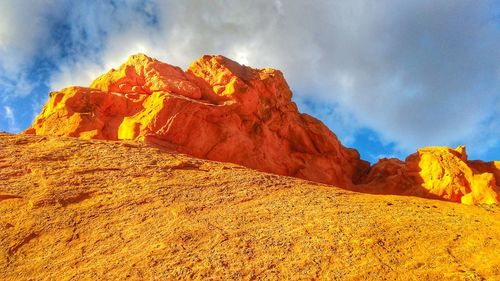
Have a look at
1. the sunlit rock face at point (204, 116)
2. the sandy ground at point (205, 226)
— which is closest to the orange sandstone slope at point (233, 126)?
the sunlit rock face at point (204, 116)

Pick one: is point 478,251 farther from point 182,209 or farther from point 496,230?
point 182,209

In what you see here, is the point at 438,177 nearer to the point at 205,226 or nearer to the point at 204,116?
the point at 204,116

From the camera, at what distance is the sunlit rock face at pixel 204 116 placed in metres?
25.3

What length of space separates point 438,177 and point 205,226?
23106mm

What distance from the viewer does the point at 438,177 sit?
31.3 meters

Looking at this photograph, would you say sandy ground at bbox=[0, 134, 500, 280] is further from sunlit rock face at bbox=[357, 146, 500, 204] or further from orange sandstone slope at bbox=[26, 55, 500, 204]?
sunlit rock face at bbox=[357, 146, 500, 204]

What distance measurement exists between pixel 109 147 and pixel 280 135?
16.3 metres

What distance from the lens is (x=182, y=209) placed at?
46.1 feet

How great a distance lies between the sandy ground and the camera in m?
11.2

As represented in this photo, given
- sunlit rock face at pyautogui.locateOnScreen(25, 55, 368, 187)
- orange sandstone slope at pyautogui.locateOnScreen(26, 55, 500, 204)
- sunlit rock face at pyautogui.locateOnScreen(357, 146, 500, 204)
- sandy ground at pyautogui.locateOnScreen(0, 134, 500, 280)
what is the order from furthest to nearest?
sunlit rock face at pyautogui.locateOnScreen(357, 146, 500, 204)
orange sandstone slope at pyautogui.locateOnScreen(26, 55, 500, 204)
sunlit rock face at pyautogui.locateOnScreen(25, 55, 368, 187)
sandy ground at pyautogui.locateOnScreen(0, 134, 500, 280)

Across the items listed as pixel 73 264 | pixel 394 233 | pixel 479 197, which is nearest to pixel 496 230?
pixel 394 233

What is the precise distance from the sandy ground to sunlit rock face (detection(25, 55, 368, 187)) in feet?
25.0

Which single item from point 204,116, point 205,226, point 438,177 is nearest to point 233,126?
point 204,116

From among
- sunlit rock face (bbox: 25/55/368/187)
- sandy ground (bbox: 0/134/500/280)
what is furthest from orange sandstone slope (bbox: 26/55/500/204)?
sandy ground (bbox: 0/134/500/280)
